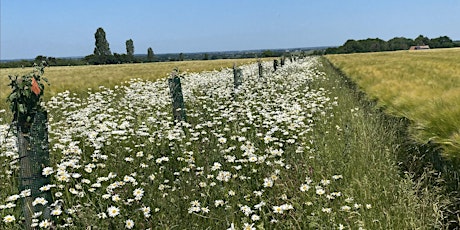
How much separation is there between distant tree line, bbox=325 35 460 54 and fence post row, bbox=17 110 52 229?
107501 millimetres

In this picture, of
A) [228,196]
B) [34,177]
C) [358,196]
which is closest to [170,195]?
[228,196]

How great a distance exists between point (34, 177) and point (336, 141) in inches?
142

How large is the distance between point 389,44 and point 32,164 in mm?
126029

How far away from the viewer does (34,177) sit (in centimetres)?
381

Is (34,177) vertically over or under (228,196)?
over

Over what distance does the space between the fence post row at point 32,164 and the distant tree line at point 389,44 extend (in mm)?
107501

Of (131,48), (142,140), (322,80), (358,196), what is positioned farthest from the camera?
(131,48)

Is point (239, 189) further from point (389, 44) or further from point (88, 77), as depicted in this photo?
point (389, 44)

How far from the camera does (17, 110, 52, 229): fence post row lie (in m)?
3.76

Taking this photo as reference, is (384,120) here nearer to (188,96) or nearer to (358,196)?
(358,196)

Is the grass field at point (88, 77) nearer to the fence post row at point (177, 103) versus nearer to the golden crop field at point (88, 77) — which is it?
the golden crop field at point (88, 77)

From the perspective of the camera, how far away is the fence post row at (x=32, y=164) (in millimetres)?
3760

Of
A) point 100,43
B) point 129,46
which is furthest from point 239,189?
point 129,46

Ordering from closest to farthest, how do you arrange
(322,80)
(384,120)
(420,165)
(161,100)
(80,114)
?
(420,165)
(384,120)
(80,114)
(161,100)
(322,80)
